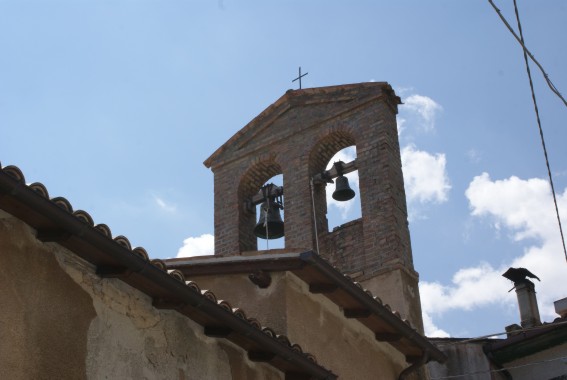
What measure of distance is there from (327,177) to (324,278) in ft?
11.9

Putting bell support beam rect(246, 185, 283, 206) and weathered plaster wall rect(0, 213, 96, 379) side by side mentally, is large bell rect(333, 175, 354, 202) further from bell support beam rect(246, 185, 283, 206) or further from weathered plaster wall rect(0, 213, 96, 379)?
weathered plaster wall rect(0, 213, 96, 379)

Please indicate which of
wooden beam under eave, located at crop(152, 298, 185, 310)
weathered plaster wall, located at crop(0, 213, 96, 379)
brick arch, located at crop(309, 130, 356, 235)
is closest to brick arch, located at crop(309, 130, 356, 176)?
brick arch, located at crop(309, 130, 356, 235)

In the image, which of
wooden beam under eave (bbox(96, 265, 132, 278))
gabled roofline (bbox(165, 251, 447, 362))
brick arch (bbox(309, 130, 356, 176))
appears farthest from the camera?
brick arch (bbox(309, 130, 356, 176))

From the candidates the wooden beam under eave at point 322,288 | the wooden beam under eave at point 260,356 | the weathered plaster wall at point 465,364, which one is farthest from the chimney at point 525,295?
the wooden beam under eave at point 260,356

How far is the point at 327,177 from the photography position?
473 inches

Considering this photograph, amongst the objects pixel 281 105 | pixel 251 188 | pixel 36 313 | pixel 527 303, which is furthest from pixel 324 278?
pixel 527 303

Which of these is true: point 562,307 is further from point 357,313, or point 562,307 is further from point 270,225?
point 357,313

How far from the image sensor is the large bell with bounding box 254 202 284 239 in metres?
11.9

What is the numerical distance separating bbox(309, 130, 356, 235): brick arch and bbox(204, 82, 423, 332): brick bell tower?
1cm

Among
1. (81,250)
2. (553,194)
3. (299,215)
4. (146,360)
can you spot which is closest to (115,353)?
(146,360)

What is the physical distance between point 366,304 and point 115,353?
3105 millimetres

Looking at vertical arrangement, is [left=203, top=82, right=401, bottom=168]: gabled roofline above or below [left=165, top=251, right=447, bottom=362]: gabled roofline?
above

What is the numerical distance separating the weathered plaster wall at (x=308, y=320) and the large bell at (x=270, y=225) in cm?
264

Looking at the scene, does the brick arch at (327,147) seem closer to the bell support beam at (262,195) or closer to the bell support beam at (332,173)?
the bell support beam at (332,173)
